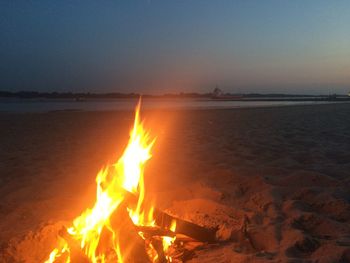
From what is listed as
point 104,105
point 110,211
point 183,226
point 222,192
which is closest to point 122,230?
point 110,211

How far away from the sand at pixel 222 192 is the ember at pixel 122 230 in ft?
1.10

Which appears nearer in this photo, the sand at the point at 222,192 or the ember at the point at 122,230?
the ember at the point at 122,230

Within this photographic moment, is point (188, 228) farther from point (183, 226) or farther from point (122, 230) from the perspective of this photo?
point (122, 230)

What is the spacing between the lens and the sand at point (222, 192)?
4043 millimetres

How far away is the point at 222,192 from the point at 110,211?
2.45 metres

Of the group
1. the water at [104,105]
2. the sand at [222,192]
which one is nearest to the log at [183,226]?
the sand at [222,192]

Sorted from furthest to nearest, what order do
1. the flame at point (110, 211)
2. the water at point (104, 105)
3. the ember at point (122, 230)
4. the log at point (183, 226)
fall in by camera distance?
the water at point (104, 105) < the log at point (183, 226) < the flame at point (110, 211) < the ember at point (122, 230)

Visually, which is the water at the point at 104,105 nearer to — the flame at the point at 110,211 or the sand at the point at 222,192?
the sand at the point at 222,192

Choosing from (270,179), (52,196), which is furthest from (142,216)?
(270,179)

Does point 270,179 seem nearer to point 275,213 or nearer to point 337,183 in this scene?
point 337,183

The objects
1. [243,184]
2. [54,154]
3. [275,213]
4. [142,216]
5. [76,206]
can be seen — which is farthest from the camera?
[54,154]

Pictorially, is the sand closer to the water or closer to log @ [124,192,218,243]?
log @ [124,192,218,243]

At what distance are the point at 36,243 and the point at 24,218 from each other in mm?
894

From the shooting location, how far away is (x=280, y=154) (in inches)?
339
